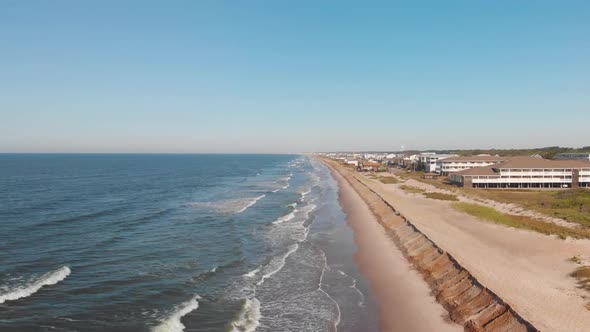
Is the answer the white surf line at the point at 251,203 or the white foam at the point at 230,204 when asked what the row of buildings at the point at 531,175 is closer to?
the white surf line at the point at 251,203


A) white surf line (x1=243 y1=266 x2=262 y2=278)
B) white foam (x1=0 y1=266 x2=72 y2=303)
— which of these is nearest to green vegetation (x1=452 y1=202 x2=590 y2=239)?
white surf line (x1=243 y1=266 x2=262 y2=278)

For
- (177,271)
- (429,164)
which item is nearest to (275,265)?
(177,271)

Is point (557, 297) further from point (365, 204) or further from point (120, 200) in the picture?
point (120, 200)

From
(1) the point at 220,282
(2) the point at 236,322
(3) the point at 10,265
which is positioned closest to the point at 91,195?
(3) the point at 10,265

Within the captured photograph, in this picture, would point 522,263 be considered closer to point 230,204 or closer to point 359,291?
point 359,291

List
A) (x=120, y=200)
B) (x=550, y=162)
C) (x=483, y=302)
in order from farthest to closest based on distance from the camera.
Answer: (x=550, y=162), (x=120, y=200), (x=483, y=302)

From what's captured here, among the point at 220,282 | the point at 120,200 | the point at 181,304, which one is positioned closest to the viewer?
the point at 181,304
